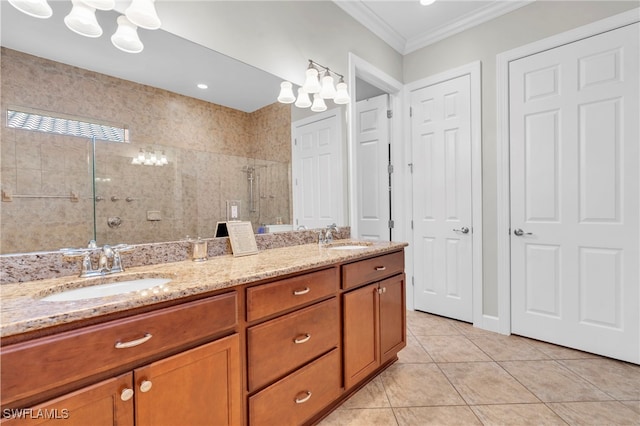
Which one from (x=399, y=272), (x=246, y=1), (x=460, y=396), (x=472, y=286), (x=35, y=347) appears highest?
(x=246, y=1)

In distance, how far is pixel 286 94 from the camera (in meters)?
1.97

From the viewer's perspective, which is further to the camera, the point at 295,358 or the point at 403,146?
the point at 403,146

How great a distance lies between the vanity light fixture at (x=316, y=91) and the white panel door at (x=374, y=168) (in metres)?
1.00

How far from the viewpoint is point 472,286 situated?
2723mm

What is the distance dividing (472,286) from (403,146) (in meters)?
1.54

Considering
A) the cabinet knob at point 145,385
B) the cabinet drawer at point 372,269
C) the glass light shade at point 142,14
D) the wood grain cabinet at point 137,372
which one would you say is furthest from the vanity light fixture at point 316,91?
the cabinet knob at point 145,385

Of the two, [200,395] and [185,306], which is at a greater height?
[185,306]

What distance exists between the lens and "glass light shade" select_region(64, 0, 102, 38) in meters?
1.15

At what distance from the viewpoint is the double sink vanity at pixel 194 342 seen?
705mm

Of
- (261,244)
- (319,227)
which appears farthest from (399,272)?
(261,244)

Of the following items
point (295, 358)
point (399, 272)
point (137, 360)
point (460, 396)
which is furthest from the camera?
point (399, 272)

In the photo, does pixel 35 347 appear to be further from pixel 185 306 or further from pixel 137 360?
pixel 185 306

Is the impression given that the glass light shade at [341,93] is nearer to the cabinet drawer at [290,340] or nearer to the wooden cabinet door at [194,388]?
the cabinet drawer at [290,340]

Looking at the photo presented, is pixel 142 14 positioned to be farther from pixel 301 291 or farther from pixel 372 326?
pixel 372 326
